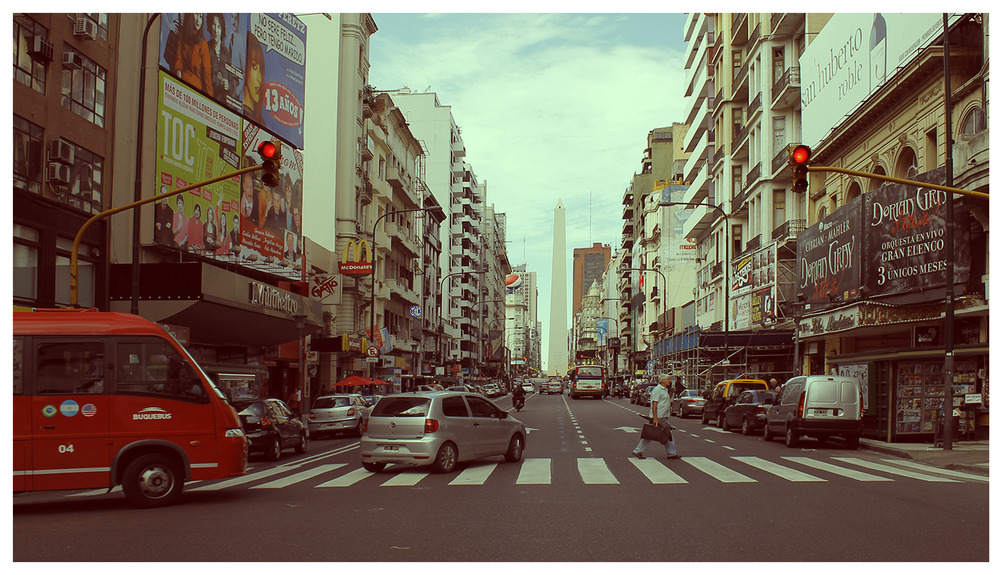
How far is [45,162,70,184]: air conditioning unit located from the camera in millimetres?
23922

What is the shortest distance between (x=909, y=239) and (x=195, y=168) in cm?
2357

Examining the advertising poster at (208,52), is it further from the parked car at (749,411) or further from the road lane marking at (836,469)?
the road lane marking at (836,469)

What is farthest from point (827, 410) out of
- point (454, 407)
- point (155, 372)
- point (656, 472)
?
point (155, 372)

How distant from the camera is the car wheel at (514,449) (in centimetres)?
1888

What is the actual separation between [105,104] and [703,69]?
51.2 m

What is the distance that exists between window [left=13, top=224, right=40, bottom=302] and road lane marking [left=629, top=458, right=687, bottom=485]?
49.4 ft

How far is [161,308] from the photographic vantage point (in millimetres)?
29172

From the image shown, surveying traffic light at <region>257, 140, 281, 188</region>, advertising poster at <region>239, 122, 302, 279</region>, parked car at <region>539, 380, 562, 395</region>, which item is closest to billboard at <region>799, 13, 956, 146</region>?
traffic light at <region>257, 140, 281, 188</region>

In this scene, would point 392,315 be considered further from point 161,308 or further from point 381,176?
point 161,308

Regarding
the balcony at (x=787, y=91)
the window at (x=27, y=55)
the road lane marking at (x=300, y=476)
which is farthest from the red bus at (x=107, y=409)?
the balcony at (x=787, y=91)

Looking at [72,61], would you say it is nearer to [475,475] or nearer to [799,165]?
[475,475]

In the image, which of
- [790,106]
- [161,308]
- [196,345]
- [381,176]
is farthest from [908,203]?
[381,176]

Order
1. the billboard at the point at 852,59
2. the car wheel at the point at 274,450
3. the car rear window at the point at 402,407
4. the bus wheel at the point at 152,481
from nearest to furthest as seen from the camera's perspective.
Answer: the bus wheel at the point at 152,481
the car rear window at the point at 402,407
the car wheel at the point at 274,450
the billboard at the point at 852,59

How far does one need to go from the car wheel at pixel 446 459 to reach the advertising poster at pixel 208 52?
64.9 feet
